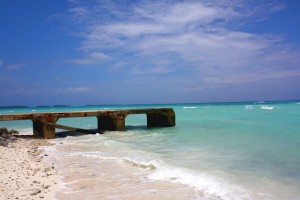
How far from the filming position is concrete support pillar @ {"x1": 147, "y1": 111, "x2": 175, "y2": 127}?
20375mm

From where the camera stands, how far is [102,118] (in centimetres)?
1919

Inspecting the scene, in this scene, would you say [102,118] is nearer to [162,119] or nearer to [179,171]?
[162,119]

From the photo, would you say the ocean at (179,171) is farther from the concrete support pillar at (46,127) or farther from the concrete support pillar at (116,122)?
the concrete support pillar at (116,122)

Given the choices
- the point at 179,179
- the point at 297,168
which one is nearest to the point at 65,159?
the point at 179,179

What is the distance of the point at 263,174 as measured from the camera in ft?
24.6

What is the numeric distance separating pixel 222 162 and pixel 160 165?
6.12ft

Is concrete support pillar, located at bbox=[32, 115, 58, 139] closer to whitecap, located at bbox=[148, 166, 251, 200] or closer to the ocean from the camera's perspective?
the ocean

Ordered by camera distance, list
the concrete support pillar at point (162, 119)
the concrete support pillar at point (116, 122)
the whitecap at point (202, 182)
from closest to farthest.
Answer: the whitecap at point (202, 182), the concrete support pillar at point (116, 122), the concrete support pillar at point (162, 119)

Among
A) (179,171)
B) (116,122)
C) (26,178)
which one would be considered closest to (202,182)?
(179,171)

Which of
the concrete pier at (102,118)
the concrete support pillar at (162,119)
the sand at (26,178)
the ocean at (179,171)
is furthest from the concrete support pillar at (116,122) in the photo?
the sand at (26,178)

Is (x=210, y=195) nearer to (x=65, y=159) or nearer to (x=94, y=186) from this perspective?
(x=94, y=186)

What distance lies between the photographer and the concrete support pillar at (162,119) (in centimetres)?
2038

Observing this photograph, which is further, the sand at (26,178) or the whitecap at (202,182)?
the whitecap at (202,182)

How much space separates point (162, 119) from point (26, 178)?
48.2ft
